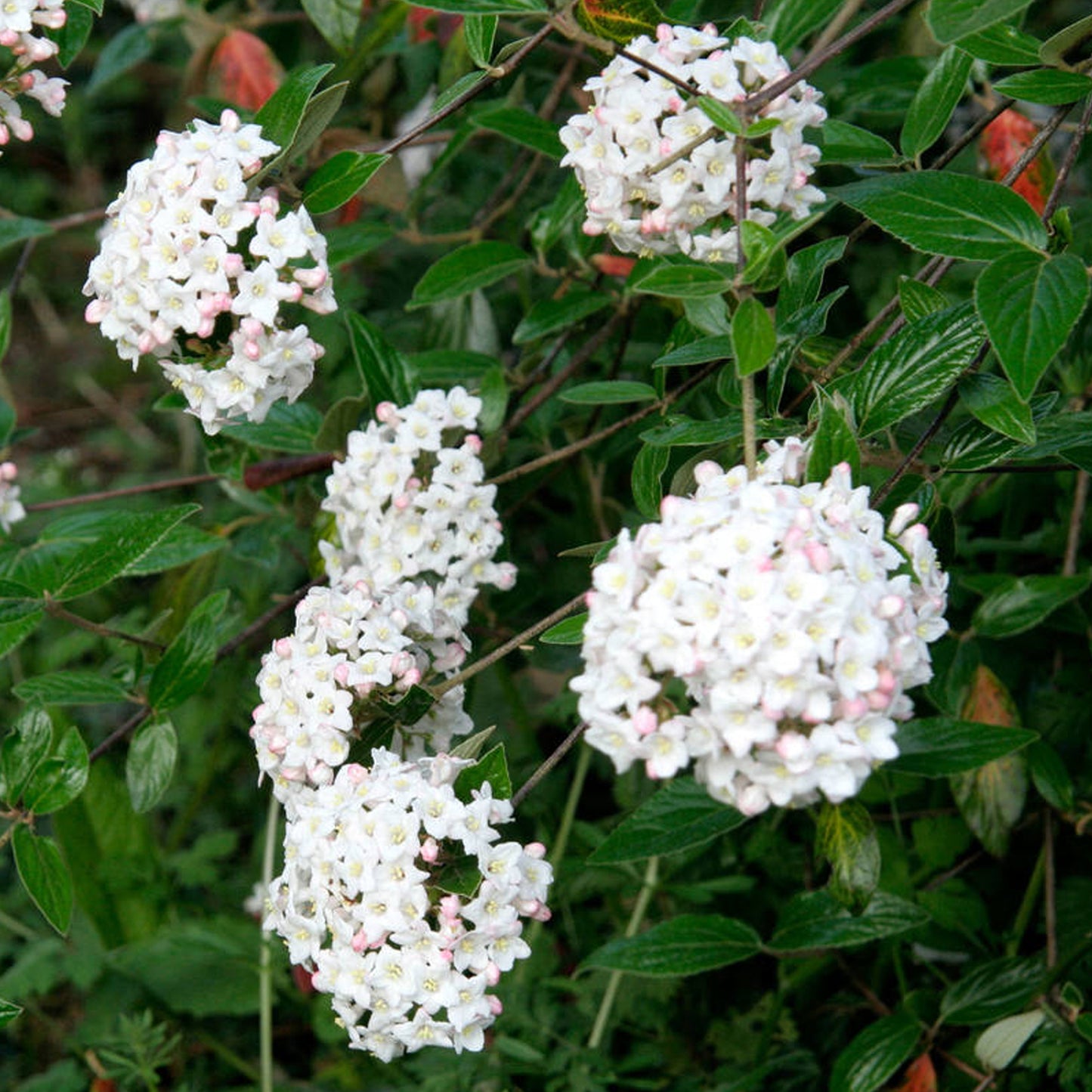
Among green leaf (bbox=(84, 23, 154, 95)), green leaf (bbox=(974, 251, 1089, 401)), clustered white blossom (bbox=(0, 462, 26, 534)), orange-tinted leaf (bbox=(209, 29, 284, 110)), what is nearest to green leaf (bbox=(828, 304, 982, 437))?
green leaf (bbox=(974, 251, 1089, 401))

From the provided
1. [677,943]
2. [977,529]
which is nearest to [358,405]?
[677,943]

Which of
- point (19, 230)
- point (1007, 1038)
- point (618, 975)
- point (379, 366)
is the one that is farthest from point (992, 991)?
point (19, 230)

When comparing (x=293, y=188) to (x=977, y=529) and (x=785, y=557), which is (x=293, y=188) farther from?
(x=977, y=529)

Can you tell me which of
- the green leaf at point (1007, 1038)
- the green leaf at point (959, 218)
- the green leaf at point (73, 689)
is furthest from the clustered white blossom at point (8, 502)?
the green leaf at point (1007, 1038)

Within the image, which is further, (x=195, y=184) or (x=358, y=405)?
(x=358, y=405)

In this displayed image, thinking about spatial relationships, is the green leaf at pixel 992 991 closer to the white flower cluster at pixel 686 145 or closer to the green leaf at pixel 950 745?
the green leaf at pixel 950 745

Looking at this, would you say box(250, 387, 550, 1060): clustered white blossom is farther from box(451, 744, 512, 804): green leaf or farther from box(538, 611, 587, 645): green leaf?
box(538, 611, 587, 645): green leaf

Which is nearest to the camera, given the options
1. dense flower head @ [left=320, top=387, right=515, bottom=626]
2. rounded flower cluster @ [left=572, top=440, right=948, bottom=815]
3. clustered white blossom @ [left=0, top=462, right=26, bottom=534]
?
rounded flower cluster @ [left=572, top=440, right=948, bottom=815]
